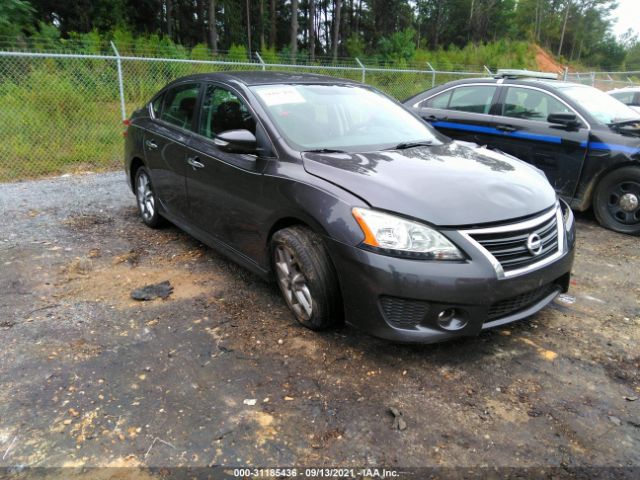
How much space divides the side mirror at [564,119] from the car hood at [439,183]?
2.50 metres

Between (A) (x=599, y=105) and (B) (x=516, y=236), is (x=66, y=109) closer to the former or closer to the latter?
(A) (x=599, y=105)

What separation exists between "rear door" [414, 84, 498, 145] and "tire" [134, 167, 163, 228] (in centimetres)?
390

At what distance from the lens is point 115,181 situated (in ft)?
24.8

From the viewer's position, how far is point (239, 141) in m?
3.29

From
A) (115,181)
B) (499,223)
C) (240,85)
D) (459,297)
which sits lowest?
(115,181)

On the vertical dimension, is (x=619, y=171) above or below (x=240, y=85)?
below

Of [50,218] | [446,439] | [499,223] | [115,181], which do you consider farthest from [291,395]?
[115,181]

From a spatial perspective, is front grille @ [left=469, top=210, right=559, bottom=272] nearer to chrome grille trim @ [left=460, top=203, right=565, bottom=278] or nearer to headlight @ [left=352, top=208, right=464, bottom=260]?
chrome grille trim @ [left=460, top=203, right=565, bottom=278]

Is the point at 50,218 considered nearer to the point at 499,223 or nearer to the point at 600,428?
the point at 499,223

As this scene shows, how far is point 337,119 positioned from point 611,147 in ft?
11.2

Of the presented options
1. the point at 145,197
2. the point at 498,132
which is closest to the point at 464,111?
the point at 498,132

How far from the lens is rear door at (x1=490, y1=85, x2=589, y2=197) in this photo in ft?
18.3

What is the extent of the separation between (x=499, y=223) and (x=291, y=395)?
4.85ft

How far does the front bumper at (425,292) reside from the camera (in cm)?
257
